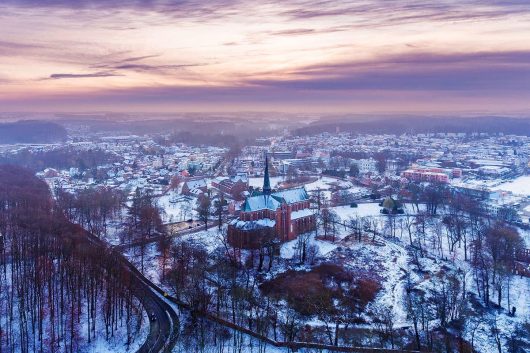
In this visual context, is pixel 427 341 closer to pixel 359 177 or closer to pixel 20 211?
pixel 20 211

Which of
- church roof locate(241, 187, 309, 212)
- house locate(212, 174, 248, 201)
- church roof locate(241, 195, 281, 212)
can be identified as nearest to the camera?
church roof locate(241, 195, 281, 212)

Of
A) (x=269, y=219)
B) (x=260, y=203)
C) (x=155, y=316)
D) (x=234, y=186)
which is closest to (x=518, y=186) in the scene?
(x=234, y=186)

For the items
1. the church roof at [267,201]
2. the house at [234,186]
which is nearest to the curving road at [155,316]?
the church roof at [267,201]

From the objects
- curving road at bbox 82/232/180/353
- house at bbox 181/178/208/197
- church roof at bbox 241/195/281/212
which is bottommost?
curving road at bbox 82/232/180/353

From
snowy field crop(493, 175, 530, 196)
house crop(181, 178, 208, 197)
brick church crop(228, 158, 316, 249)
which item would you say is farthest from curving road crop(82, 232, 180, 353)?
snowy field crop(493, 175, 530, 196)

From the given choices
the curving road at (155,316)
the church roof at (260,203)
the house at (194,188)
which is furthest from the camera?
the house at (194,188)

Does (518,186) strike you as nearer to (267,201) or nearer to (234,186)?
(234,186)

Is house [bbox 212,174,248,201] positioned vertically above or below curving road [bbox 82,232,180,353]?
above

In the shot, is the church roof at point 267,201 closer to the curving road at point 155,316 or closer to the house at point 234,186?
the curving road at point 155,316

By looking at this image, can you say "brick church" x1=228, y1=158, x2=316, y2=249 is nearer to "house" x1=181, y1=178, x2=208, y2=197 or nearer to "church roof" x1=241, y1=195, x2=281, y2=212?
"church roof" x1=241, y1=195, x2=281, y2=212
